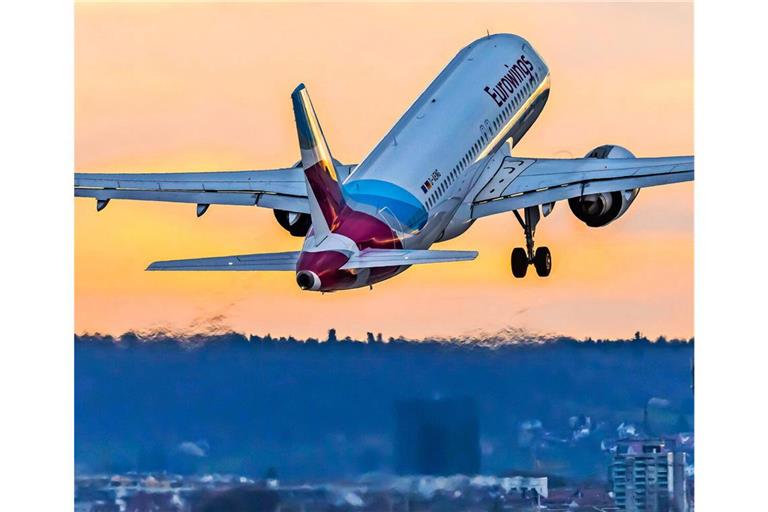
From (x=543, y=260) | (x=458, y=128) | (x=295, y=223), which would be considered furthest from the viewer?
(x=543, y=260)

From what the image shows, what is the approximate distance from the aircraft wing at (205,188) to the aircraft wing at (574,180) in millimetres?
5411

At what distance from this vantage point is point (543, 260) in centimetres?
6994

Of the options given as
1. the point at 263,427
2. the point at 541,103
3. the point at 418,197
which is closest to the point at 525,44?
the point at 541,103

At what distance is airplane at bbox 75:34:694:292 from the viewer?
60.3 metres

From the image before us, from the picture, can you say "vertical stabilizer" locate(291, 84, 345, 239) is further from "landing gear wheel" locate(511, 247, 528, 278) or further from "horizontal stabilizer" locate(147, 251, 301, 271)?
"landing gear wheel" locate(511, 247, 528, 278)

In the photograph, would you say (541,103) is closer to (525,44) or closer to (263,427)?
(525,44)

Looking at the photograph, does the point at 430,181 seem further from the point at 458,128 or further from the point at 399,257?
the point at 399,257

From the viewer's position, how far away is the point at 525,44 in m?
76.8

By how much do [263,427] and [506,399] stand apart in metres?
6.90

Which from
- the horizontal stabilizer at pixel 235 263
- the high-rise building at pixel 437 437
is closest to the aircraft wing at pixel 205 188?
the high-rise building at pixel 437 437

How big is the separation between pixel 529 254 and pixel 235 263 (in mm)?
15016

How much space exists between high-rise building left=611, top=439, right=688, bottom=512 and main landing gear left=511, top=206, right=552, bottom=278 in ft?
22.5

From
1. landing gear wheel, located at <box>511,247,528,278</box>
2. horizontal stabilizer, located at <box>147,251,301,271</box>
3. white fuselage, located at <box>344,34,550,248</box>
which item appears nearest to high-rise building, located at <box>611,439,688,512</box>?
landing gear wheel, located at <box>511,247,528,278</box>

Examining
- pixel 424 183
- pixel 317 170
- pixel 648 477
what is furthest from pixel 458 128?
pixel 648 477
